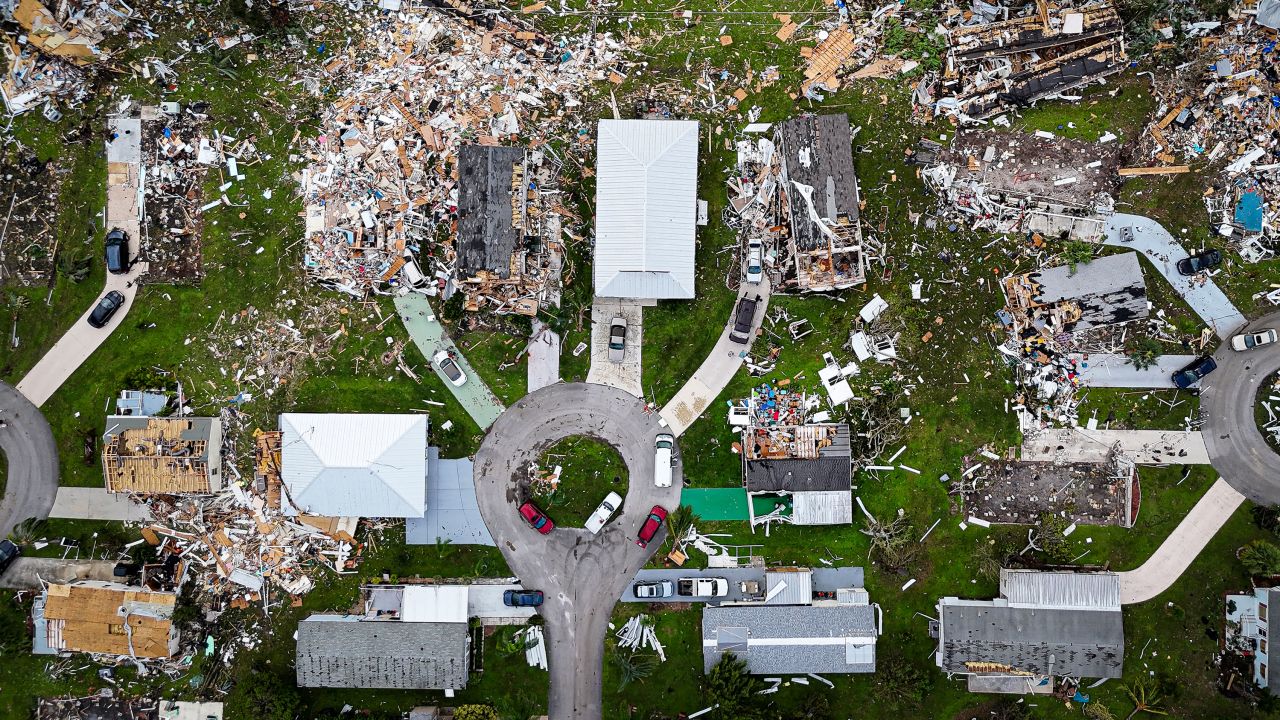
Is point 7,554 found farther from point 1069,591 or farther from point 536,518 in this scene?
point 1069,591

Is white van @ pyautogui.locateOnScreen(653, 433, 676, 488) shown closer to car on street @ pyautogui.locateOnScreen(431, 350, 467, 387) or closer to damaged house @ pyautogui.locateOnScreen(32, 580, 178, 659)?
car on street @ pyautogui.locateOnScreen(431, 350, 467, 387)

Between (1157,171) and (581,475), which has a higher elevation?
(1157,171)

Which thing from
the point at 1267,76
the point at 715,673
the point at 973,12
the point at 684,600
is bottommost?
the point at 715,673

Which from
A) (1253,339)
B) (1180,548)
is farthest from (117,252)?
(1253,339)

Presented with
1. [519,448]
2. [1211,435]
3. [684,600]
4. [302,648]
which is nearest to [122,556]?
[302,648]

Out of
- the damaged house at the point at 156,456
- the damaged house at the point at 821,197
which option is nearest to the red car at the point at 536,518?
the damaged house at the point at 156,456

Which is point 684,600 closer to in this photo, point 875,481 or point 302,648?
point 875,481
